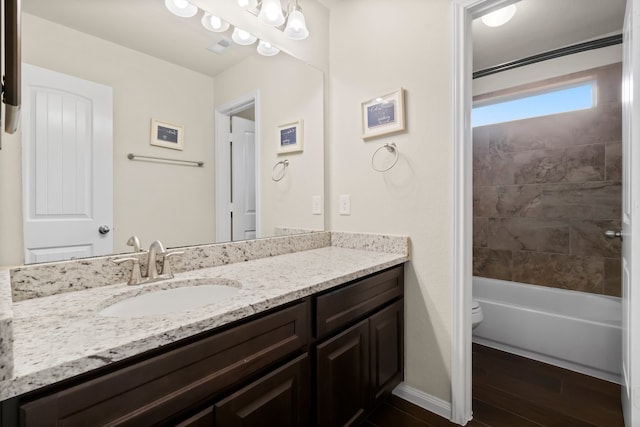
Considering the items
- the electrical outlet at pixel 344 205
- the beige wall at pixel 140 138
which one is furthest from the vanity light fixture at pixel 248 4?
the electrical outlet at pixel 344 205

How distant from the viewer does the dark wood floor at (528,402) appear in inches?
59.4

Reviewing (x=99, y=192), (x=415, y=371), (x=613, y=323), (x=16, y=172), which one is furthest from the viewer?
(x=613, y=323)

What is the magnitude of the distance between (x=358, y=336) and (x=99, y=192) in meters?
1.18

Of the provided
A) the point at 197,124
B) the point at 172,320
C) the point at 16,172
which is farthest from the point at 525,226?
the point at 16,172

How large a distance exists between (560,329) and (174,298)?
7.84ft

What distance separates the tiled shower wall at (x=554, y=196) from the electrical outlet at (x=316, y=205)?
1918mm

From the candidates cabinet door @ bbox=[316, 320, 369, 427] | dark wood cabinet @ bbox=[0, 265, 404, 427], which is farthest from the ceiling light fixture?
cabinet door @ bbox=[316, 320, 369, 427]

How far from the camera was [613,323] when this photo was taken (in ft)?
6.38

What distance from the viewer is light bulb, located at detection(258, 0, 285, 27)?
61.7 inches

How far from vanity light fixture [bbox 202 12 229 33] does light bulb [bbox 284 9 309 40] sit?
0.37 metres

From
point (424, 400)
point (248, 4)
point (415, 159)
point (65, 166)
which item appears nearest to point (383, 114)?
point (415, 159)

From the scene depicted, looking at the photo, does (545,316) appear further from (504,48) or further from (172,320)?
(172,320)

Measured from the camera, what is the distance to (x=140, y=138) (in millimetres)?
1224

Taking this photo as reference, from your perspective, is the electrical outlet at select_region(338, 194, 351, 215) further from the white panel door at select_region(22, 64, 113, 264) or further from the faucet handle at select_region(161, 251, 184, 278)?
the white panel door at select_region(22, 64, 113, 264)
